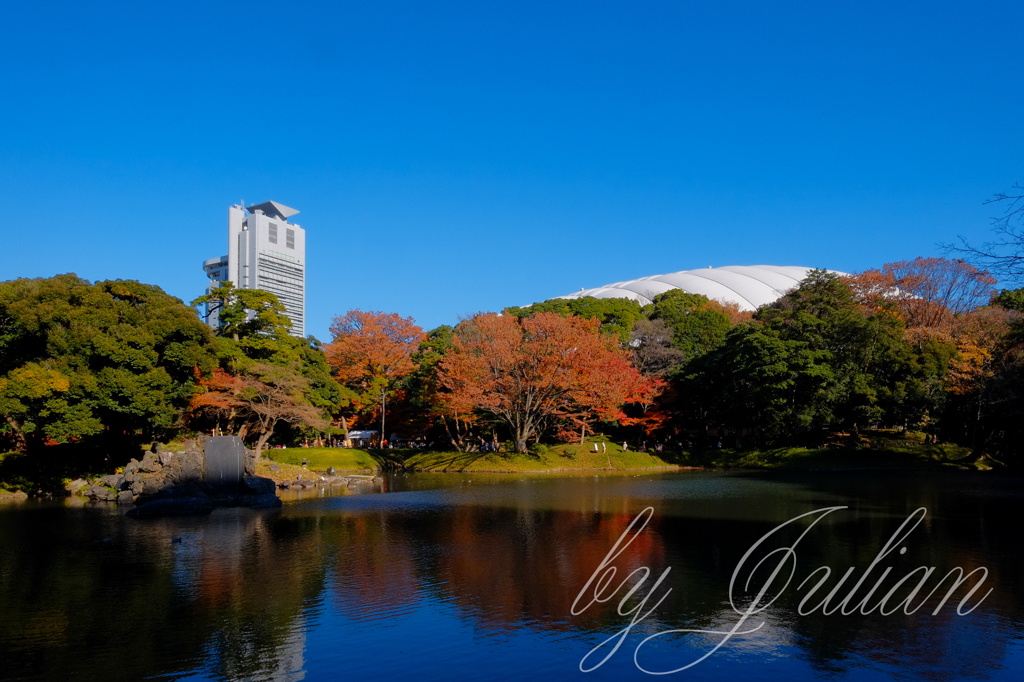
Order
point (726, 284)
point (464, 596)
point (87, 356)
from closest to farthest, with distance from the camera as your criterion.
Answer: point (464, 596)
point (87, 356)
point (726, 284)

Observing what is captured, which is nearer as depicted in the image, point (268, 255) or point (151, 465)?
point (151, 465)

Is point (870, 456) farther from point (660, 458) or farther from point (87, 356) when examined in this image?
point (87, 356)

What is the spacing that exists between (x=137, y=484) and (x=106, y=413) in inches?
174

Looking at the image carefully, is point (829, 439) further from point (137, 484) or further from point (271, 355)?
point (137, 484)

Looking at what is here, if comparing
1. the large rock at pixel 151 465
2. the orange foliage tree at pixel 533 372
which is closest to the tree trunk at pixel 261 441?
the large rock at pixel 151 465

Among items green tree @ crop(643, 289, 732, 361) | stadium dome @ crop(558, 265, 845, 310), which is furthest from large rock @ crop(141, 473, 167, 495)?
stadium dome @ crop(558, 265, 845, 310)

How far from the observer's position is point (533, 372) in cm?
3234

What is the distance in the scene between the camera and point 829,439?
34.6m

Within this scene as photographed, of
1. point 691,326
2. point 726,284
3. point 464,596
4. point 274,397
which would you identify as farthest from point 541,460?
point 726,284

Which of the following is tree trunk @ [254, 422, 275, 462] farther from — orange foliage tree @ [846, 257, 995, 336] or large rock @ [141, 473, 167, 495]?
orange foliage tree @ [846, 257, 995, 336]

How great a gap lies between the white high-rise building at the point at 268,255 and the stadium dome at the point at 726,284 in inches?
2549

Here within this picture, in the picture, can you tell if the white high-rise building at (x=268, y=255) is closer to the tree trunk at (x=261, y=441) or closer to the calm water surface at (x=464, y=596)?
the tree trunk at (x=261, y=441)

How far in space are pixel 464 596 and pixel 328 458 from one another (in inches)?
1012

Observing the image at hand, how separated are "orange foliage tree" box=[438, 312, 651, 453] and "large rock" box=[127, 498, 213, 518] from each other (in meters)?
14.6
